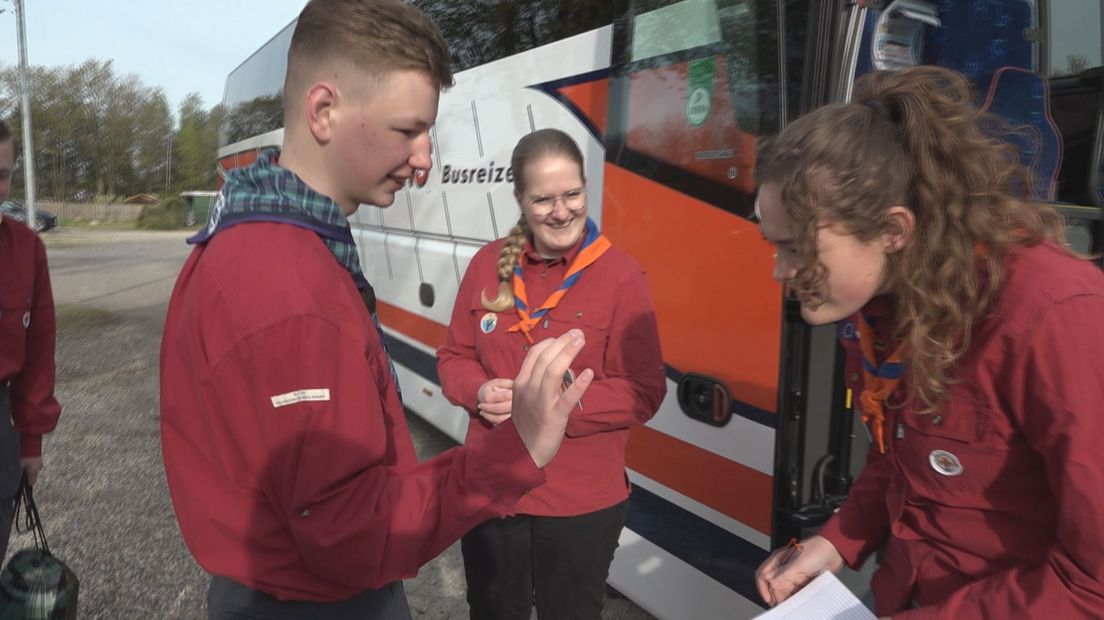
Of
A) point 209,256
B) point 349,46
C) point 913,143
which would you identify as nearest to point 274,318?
point 209,256

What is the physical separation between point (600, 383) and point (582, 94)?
150 cm

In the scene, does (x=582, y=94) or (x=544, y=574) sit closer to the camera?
(x=544, y=574)

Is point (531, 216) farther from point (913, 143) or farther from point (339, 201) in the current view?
point (913, 143)

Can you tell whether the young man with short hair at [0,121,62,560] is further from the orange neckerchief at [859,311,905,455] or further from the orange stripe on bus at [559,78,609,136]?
the orange neckerchief at [859,311,905,455]

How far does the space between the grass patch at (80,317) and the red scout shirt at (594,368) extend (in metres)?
10.4

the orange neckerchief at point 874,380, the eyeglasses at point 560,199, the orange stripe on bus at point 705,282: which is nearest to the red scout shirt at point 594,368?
the eyeglasses at point 560,199

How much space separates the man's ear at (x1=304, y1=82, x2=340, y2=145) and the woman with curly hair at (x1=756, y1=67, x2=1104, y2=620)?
78cm

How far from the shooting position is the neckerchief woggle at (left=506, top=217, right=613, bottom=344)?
7.43ft

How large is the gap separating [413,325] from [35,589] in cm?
310

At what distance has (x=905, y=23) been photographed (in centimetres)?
239

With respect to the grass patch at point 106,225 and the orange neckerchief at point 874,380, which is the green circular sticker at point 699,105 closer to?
the orange neckerchief at point 874,380

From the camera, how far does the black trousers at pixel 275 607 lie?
127cm

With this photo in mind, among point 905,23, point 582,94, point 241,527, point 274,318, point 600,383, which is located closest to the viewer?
point 274,318

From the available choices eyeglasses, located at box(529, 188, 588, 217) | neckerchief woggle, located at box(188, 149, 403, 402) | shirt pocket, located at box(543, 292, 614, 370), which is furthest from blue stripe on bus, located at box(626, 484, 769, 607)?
neckerchief woggle, located at box(188, 149, 403, 402)
